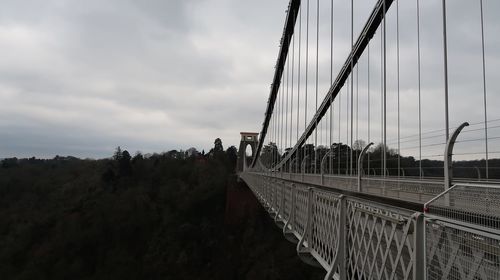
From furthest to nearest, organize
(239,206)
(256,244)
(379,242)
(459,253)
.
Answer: (239,206) → (256,244) → (379,242) → (459,253)

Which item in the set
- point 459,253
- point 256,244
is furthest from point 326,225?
point 256,244

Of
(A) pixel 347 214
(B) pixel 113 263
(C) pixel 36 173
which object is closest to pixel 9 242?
(B) pixel 113 263

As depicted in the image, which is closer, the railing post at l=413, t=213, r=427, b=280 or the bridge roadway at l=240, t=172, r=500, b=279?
the bridge roadway at l=240, t=172, r=500, b=279

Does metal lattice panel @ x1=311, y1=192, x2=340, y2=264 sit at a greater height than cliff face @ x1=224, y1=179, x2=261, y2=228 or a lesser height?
greater

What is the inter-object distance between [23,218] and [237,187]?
25.7m

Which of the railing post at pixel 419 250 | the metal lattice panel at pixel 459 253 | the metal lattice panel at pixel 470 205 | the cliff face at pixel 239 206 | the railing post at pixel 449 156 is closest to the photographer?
the metal lattice panel at pixel 459 253

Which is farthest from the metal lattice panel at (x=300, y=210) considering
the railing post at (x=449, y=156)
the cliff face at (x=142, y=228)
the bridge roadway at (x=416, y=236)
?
the cliff face at (x=142, y=228)

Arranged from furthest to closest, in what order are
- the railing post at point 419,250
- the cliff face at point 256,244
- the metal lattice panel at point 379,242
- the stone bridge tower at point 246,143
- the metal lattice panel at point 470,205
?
the stone bridge tower at point 246,143 → the cliff face at point 256,244 → the metal lattice panel at point 379,242 → the railing post at point 419,250 → the metal lattice panel at point 470,205

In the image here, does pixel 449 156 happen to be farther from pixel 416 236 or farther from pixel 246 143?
pixel 246 143

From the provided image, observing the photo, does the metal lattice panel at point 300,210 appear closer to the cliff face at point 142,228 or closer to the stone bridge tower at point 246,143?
the cliff face at point 142,228

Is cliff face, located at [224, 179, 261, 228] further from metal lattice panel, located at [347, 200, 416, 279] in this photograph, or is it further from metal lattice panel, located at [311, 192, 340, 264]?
metal lattice panel, located at [347, 200, 416, 279]

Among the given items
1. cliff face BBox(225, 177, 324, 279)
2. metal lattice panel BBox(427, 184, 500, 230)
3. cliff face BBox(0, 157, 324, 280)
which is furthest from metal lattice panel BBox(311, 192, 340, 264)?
cliff face BBox(0, 157, 324, 280)

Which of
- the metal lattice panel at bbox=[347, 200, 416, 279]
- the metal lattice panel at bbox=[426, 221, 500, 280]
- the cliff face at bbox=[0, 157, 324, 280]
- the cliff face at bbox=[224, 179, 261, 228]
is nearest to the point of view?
the metal lattice panel at bbox=[426, 221, 500, 280]

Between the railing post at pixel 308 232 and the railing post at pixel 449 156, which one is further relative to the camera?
the railing post at pixel 308 232
